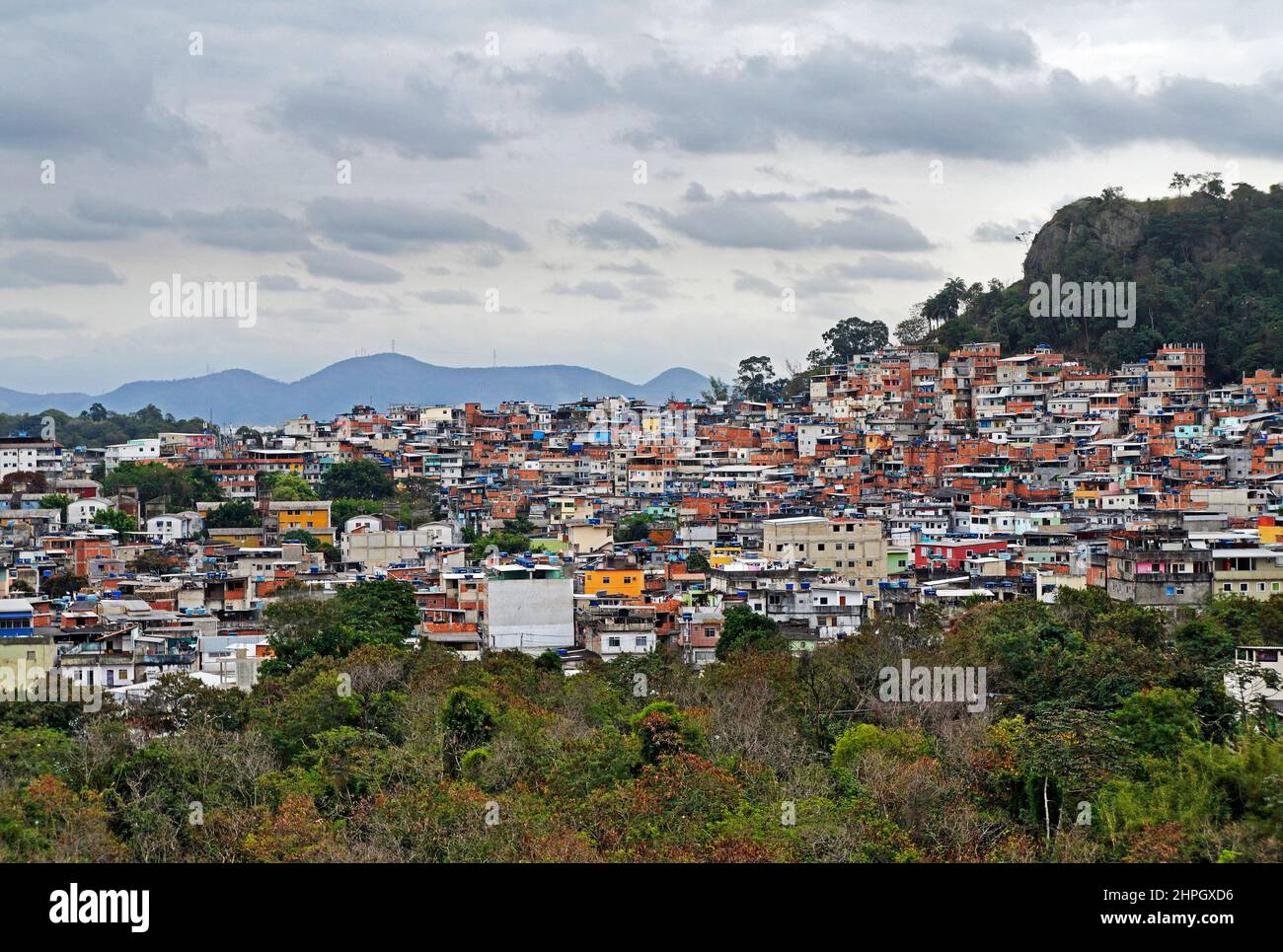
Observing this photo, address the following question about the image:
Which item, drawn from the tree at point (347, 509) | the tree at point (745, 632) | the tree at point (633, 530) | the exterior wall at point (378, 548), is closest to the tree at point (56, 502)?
the tree at point (347, 509)

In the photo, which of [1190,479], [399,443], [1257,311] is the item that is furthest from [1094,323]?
[399,443]

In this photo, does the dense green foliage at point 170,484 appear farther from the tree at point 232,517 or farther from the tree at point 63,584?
the tree at point 63,584

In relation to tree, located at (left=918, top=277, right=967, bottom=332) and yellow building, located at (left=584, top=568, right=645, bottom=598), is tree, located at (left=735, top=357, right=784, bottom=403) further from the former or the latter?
yellow building, located at (left=584, top=568, right=645, bottom=598)

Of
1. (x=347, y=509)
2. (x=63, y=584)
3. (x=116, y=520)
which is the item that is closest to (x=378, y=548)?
(x=347, y=509)

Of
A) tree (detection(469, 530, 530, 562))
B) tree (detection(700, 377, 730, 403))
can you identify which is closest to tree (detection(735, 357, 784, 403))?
tree (detection(700, 377, 730, 403))

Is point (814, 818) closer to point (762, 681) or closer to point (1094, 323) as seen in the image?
point (762, 681)

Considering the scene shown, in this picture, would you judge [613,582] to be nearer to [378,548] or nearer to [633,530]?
[633,530]
